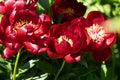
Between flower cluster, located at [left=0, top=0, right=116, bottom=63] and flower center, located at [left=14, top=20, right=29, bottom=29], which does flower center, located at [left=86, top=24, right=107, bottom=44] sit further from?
flower center, located at [left=14, top=20, right=29, bottom=29]

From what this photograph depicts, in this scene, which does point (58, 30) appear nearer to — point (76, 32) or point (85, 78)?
point (76, 32)

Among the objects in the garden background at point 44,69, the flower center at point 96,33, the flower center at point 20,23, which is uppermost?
the flower center at point 20,23

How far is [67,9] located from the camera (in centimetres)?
93

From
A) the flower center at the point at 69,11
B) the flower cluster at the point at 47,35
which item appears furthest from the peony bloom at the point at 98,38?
the flower center at the point at 69,11

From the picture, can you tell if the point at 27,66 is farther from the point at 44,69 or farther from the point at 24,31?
the point at 24,31

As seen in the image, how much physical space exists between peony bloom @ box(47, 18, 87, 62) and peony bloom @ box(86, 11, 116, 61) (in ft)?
0.14

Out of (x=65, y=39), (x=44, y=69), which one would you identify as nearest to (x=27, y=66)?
(x=44, y=69)

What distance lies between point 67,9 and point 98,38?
209mm

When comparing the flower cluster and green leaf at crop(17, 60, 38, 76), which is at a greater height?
the flower cluster

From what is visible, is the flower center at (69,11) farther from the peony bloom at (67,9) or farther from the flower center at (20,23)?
the flower center at (20,23)

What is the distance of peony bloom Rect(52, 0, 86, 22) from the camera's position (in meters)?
0.90

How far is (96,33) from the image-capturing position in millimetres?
773

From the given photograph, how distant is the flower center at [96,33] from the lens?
0.76 m

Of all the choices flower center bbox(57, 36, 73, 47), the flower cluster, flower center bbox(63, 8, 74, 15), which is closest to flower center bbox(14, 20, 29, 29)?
the flower cluster
